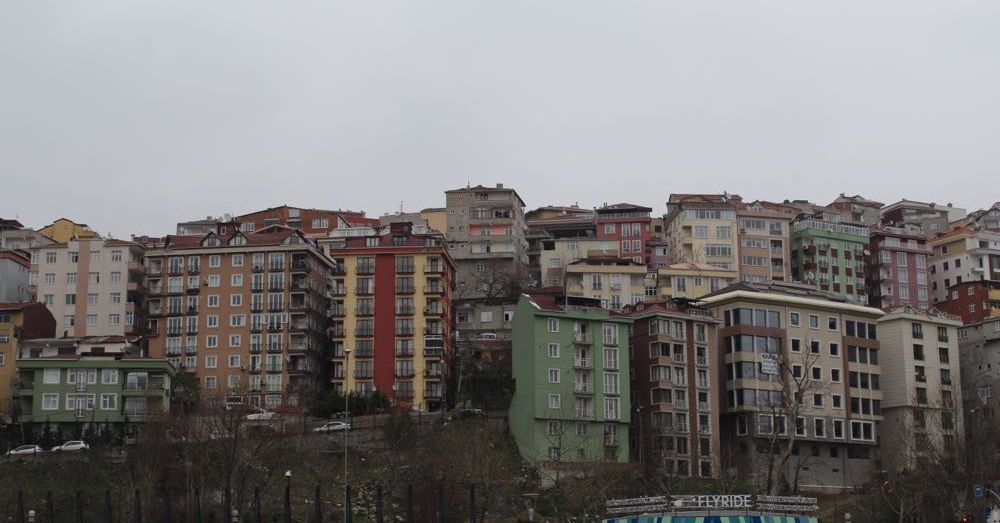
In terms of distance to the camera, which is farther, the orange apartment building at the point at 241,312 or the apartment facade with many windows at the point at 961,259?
the apartment facade with many windows at the point at 961,259

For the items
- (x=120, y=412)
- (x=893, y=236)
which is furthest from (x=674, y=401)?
(x=893, y=236)

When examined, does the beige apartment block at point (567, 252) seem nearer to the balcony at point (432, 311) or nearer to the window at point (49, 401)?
the balcony at point (432, 311)

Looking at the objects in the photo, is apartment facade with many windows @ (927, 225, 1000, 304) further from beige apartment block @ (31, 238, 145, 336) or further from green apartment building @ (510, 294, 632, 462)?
beige apartment block @ (31, 238, 145, 336)

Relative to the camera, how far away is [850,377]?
4316 inches

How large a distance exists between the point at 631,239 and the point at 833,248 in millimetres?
22207

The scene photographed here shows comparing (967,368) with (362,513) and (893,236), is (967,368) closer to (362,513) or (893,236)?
(893,236)

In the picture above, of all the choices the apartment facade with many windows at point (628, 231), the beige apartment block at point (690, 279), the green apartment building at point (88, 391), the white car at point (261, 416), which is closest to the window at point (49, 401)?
the green apartment building at point (88, 391)

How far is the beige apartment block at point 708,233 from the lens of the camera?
141375 millimetres

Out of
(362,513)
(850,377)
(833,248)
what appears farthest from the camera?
(833,248)

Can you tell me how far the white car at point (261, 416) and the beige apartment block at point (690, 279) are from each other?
44.6m

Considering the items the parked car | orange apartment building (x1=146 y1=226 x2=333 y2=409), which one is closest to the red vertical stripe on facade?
orange apartment building (x1=146 y1=226 x2=333 y2=409)

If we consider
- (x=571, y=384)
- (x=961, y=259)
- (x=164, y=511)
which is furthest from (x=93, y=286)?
(x=961, y=259)

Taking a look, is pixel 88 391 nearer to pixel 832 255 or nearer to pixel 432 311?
pixel 432 311

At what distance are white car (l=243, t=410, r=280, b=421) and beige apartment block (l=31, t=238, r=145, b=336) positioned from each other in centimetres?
2670
